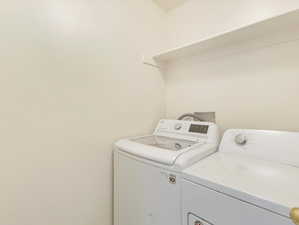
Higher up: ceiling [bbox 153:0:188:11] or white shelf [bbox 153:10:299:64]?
ceiling [bbox 153:0:188:11]

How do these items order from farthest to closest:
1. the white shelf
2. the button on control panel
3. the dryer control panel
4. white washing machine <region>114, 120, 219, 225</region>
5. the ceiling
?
the ceiling, the button on control panel, the dryer control panel, the white shelf, white washing machine <region>114, 120, 219, 225</region>

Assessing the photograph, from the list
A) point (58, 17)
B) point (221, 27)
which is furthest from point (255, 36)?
point (58, 17)

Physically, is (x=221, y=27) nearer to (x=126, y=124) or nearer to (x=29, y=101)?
(x=126, y=124)

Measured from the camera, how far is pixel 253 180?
0.65 m

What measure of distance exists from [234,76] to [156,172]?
1050 mm

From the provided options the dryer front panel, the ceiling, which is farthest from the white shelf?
the dryer front panel

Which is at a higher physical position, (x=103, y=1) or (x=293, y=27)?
Answer: (x=103, y=1)

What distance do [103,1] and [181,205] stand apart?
152cm

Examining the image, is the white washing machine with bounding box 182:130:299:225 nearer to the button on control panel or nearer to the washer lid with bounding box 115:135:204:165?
the washer lid with bounding box 115:135:204:165

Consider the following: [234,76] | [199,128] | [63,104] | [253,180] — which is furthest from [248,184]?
[63,104]

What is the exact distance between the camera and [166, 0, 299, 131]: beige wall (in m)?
1.10

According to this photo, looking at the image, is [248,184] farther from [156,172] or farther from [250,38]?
[250,38]

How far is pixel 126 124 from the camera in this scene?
1.39 m

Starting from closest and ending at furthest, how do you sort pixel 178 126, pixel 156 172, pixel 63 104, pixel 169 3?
pixel 156 172, pixel 63 104, pixel 178 126, pixel 169 3
